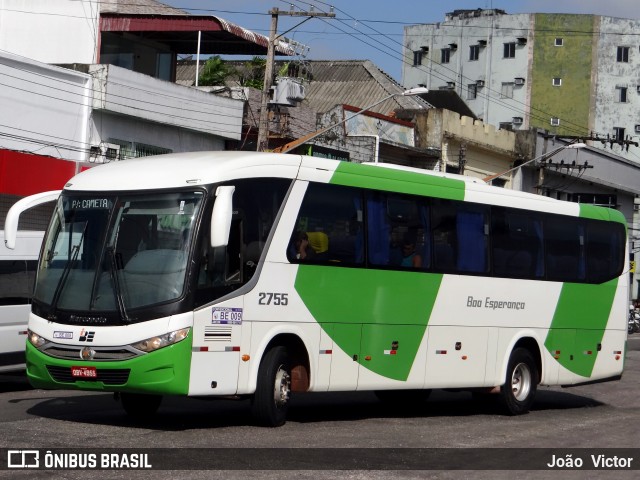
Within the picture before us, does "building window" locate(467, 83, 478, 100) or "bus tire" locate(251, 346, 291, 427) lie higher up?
"building window" locate(467, 83, 478, 100)

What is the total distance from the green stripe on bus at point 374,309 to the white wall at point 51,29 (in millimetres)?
22206

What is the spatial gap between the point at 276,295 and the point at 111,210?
209 centimetres

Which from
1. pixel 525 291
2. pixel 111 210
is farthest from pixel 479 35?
pixel 111 210

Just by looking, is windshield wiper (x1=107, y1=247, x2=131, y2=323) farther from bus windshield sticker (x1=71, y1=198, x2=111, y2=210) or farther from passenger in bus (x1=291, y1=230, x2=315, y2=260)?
passenger in bus (x1=291, y1=230, x2=315, y2=260)

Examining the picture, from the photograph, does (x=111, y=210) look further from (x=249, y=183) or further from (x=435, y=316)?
(x=435, y=316)

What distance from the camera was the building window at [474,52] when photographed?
291 ft

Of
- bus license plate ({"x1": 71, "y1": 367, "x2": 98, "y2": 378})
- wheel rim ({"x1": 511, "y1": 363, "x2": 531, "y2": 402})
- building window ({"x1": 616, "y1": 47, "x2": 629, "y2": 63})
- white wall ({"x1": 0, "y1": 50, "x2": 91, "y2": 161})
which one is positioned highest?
building window ({"x1": 616, "y1": 47, "x2": 629, "y2": 63})

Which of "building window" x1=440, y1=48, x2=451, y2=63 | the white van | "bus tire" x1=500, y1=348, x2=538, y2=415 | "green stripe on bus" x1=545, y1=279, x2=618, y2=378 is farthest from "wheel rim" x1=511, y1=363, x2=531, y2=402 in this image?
"building window" x1=440, y1=48, x2=451, y2=63

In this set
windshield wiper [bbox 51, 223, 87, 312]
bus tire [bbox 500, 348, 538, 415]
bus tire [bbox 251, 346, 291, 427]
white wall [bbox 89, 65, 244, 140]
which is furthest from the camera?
white wall [bbox 89, 65, 244, 140]

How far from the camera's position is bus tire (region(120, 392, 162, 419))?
563 inches

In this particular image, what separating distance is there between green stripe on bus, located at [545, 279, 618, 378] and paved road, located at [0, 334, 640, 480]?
819 mm

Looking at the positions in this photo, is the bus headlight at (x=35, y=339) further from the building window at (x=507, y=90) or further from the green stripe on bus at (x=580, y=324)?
the building window at (x=507, y=90)

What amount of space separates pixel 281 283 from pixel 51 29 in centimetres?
2486

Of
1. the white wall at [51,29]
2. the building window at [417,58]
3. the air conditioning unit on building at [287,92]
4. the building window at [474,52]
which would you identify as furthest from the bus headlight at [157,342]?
the building window at [417,58]
